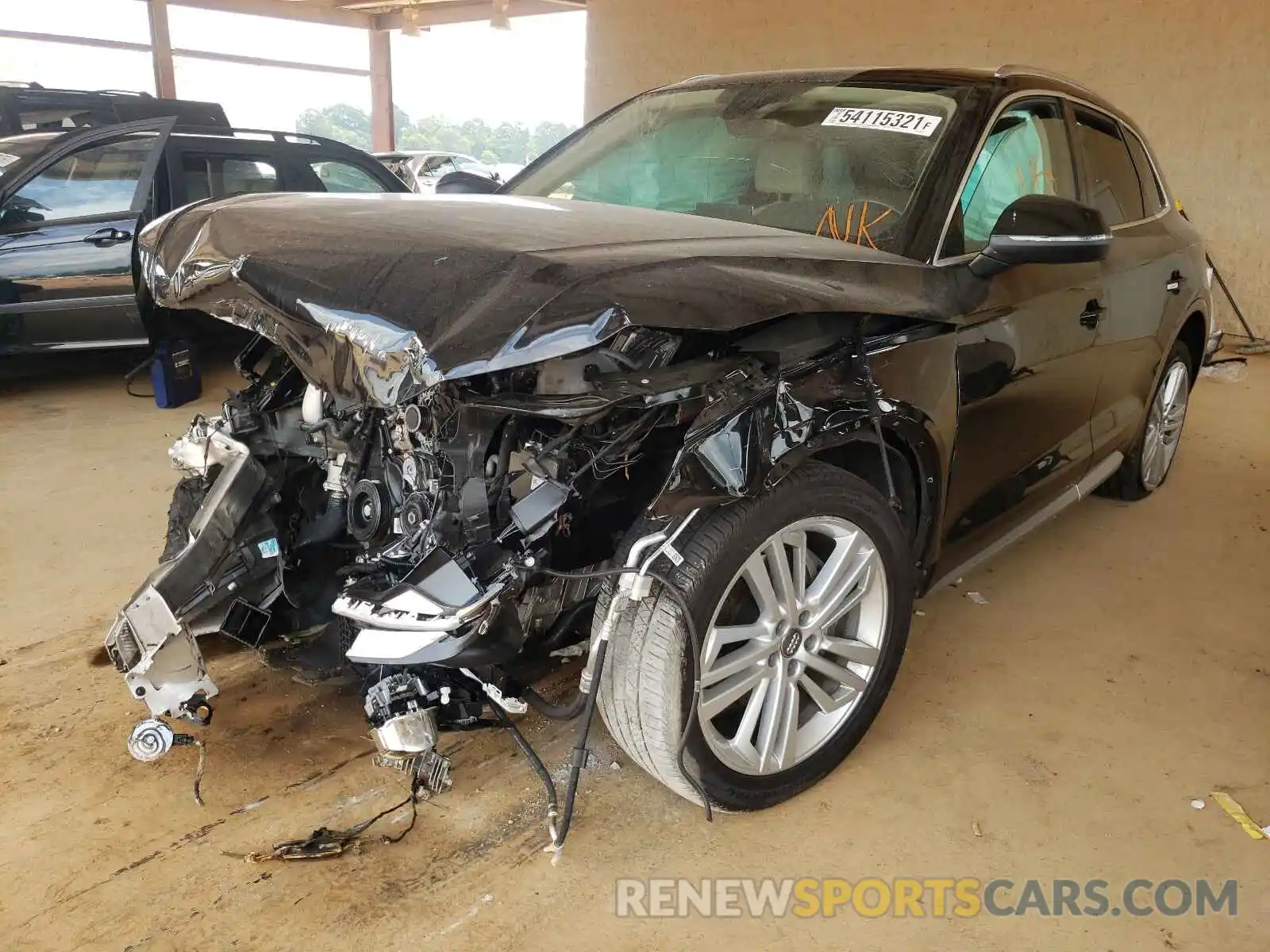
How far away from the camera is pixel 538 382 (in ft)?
5.56

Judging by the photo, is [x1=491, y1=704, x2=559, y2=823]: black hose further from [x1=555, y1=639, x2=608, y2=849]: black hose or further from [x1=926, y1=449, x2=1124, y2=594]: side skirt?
[x1=926, y1=449, x2=1124, y2=594]: side skirt

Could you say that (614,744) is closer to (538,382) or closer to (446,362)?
(538,382)

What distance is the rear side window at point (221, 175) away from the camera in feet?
17.2

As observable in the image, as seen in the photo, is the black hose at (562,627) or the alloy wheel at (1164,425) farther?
the alloy wheel at (1164,425)

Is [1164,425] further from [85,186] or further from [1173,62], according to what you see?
[85,186]

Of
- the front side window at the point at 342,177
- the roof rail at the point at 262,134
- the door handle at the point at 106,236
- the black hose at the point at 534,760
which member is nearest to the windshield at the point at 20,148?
the door handle at the point at 106,236


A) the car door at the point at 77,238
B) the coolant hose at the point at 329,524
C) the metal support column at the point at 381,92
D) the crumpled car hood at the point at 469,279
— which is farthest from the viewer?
the metal support column at the point at 381,92

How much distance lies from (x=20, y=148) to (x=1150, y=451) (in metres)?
5.94

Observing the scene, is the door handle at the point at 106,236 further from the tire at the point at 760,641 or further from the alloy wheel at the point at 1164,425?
the alloy wheel at the point at 1164,425

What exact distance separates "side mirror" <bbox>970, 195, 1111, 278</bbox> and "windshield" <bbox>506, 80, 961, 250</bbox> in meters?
0.26

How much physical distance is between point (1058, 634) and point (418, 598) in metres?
2.19

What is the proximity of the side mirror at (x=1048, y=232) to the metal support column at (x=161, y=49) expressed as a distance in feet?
58.6

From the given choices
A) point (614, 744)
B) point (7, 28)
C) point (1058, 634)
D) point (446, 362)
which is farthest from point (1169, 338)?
point (7, 28)

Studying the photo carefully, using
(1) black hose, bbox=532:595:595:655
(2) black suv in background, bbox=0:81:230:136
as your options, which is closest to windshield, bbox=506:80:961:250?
(1) black hose, bbox=532:595:595:655
